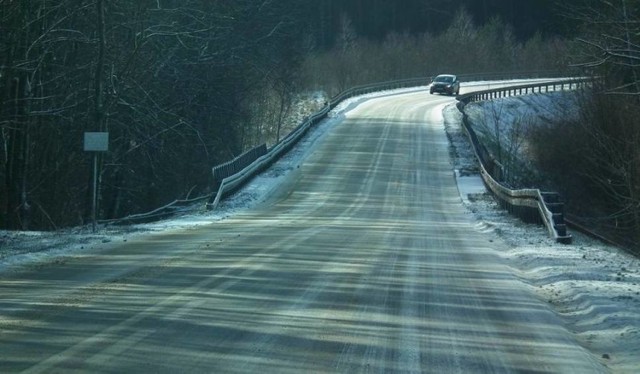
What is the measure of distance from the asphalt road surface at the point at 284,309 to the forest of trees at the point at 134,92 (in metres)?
6.36

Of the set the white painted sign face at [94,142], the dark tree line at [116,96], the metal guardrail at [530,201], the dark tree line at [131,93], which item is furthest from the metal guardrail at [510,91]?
the white painted sign face at [94,142]

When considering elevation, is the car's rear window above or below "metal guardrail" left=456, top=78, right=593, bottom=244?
above

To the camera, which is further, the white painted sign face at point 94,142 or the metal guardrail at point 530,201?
the white painted sign face at point 94,142

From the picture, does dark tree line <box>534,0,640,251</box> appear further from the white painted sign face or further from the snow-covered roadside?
the white painted sign face

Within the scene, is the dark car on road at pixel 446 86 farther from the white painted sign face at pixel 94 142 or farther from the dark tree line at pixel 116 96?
the white painted sign face at pixel 94 142

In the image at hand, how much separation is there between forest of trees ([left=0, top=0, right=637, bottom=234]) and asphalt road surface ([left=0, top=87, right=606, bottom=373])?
636cm

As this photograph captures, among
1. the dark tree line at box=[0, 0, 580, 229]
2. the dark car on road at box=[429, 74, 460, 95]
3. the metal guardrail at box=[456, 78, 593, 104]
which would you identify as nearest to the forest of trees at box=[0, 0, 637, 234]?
the dark tree line at box=[0, 0, 580, 229]

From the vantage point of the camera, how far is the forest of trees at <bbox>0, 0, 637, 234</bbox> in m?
28.8

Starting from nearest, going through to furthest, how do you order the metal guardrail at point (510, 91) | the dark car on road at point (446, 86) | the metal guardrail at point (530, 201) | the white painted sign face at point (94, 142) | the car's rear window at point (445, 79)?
the metal guardrail at point (530, 201), the white painted sign face at point (94, 142), the metal guardrail at point (510, 91), the dark car on road at point (446, 86), the car's rear window at point (445, 79)

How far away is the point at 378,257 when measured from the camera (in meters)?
17.1

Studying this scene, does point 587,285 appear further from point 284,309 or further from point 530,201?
point 530,201

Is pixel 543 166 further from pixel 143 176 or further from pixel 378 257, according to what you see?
pixel 378 257

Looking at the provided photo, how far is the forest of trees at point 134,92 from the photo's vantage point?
2880 centimetres

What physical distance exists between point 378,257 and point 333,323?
22.5ft
